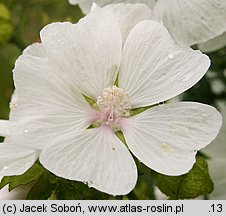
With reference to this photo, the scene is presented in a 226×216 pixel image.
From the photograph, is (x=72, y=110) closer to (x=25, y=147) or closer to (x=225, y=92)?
(x=25, y=147)

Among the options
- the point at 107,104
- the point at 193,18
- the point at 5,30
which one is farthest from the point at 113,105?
the point at 5,30

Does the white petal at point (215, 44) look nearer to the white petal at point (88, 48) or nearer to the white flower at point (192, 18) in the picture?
the white flower at point (192, 18)

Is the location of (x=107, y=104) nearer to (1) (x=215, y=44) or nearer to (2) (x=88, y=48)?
(2) (x=88, y=48)

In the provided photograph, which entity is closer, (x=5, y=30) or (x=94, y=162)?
(x=94, y=162)

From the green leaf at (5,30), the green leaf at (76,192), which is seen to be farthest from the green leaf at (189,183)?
the green leaf at (5,30)

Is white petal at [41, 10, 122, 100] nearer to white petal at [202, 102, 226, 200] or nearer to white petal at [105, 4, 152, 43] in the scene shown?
white petal at [105, 4, 152, 43]

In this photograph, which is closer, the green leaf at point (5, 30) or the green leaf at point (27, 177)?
the green leaf at point (27, 177)

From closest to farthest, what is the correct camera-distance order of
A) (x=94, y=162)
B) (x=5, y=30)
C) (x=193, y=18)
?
1. (x=94, y=162)
2. (x=193, y=18)
3. (x=5, y=30)

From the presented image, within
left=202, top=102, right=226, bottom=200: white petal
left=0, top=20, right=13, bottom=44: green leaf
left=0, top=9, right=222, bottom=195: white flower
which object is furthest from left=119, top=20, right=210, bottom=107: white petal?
left=0, top=20, right=13, bottom=44: green leaf
